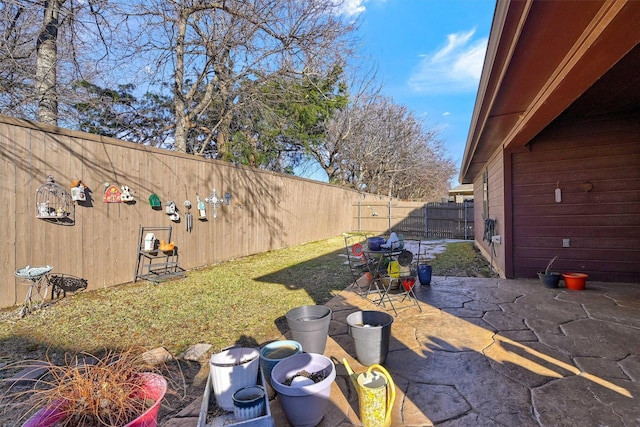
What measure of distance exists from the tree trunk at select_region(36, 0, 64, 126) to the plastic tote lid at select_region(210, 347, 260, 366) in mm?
5559

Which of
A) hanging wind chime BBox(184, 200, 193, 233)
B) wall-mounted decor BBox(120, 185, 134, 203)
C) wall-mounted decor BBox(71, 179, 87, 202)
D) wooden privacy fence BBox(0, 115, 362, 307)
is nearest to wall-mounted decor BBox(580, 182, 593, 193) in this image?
wooden privacy fence BBox(0, 115, 362, 307)

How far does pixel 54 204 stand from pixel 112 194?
2.34ft

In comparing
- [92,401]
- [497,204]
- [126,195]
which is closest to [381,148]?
[497,204]

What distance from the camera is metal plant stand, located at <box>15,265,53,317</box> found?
3146 millimetres

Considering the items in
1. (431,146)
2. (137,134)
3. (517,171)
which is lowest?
(517,171)

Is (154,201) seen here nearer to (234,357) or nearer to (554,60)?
(234,357)

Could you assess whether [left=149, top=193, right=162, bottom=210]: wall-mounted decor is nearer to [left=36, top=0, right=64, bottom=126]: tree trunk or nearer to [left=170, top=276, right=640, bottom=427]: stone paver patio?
[left=36, top=0, right=64, bottom=126]: tree trunk

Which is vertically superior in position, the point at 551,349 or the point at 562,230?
the point at 562,230

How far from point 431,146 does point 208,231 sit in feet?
59.3

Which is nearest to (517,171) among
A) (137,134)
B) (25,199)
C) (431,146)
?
(25,199)

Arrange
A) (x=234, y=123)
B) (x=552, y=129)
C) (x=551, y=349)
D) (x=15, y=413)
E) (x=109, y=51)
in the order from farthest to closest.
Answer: (x=234, y=123)
(x=109, y=51)
(x=552, y=129)
(x=551, y=349)
(x=15, y=413)

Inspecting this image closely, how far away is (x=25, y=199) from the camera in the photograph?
337 centimetres

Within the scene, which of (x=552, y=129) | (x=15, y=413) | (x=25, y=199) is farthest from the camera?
(x=552, y=129)

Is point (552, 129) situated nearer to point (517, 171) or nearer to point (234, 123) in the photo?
point (517, 171)
